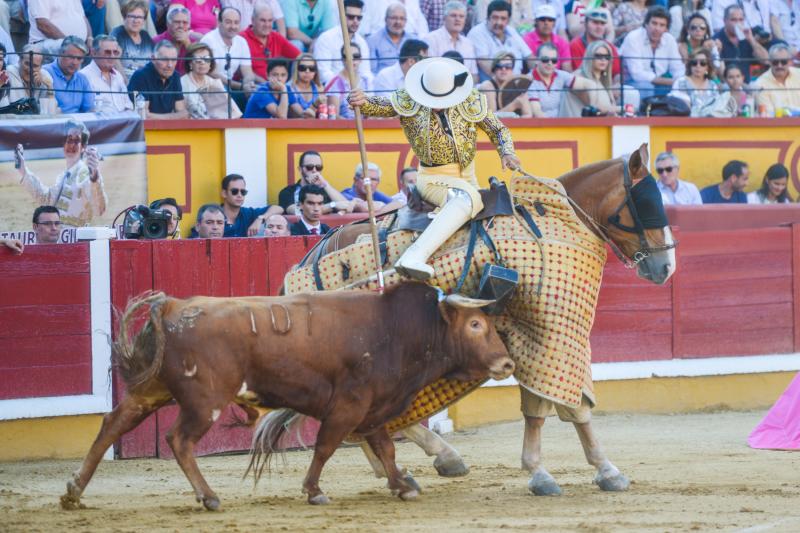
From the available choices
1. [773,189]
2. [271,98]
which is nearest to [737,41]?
[773,189]

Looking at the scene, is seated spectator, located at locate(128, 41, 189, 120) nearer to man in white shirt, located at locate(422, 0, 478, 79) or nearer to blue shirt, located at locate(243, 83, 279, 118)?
blue shirt, located at locate(243, 83, 279, 118)

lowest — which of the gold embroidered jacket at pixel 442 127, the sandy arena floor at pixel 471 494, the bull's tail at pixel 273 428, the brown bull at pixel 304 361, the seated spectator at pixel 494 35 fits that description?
the sandy arena floor at pixel 471 494

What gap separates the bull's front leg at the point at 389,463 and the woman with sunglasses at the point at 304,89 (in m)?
4.93

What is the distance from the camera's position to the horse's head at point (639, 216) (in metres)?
6.90

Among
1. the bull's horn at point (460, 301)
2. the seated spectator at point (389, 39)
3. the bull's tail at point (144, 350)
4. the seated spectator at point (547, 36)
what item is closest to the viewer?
the bull's tail at point (144, 350)

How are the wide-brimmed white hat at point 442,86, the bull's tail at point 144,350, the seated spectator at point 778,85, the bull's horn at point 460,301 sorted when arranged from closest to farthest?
the bull's tail at point 144,350, the bull's horn at point 460,301, the wide-brimmed white hat at point 442,86, the seated spectator at point 778,85

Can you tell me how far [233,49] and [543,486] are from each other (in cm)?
559

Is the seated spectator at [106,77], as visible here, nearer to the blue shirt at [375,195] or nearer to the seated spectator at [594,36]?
the blue shirt at [375,195]

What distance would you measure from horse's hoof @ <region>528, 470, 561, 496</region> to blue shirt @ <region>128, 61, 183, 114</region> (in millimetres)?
4771

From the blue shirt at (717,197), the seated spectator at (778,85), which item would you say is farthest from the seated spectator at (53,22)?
the seated spectator at (778,85)

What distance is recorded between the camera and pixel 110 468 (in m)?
8.02

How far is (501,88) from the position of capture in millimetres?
11742

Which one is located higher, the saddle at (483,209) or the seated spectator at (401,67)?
the seated spectator at (401,67)

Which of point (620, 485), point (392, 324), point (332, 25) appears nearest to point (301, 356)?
point (392, 324)
